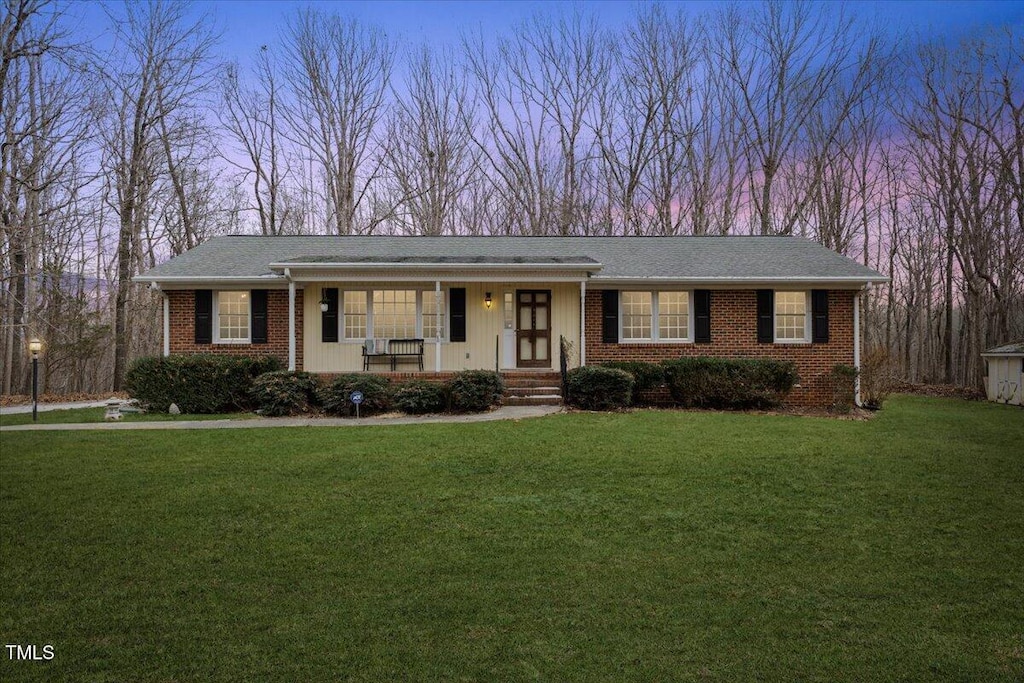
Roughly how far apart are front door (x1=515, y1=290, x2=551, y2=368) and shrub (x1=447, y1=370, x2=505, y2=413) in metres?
2.89

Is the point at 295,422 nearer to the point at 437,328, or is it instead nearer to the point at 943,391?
the point at 437,328

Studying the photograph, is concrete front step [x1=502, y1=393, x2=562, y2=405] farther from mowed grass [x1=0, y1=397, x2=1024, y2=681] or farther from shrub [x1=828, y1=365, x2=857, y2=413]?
shrub [x1=828, y1=365, x2=857, y2=413]

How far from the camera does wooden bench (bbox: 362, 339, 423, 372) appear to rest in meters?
14.4

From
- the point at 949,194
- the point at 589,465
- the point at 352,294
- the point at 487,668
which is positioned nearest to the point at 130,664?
the point at 487,668

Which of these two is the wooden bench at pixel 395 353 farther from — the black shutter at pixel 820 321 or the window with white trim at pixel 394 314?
the black shutter at pixel 820 321

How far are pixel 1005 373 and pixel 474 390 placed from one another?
1442 centimetres

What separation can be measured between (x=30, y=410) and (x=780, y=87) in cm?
2748

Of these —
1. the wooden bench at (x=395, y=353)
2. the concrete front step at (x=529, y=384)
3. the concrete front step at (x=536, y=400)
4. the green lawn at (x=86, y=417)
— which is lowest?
the green lawn at (x=86, y=417)

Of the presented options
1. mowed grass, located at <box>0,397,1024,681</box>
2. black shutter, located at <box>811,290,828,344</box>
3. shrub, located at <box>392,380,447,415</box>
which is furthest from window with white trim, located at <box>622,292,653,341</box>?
mowed grass, located at <box>0,397,1024,681</box>

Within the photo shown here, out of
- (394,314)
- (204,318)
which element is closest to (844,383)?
(394,314)

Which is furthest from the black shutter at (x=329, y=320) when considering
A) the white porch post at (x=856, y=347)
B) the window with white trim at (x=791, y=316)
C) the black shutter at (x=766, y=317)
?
the white porch post at (x=856, y=347)

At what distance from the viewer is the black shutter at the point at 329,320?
14.5m

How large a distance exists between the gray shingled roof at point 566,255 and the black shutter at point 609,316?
567mm

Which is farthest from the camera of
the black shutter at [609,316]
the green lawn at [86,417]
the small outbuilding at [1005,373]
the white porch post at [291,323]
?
the small outbuilding at [1005,373]
